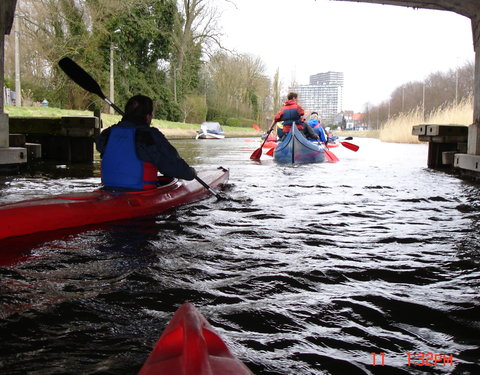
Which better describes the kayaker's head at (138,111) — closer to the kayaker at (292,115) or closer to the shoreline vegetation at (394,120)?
the kayaker at (292,115)

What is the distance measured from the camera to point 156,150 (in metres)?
4.47

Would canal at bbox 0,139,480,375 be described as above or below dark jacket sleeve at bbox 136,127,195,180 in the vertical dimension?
below

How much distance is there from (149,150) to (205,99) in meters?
32.1

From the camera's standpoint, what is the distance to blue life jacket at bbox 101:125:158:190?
4.42 m

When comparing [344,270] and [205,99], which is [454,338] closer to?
[344,270]

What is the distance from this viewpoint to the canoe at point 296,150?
38.2 feet

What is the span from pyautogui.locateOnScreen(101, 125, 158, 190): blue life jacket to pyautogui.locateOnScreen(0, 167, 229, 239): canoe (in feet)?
0.38

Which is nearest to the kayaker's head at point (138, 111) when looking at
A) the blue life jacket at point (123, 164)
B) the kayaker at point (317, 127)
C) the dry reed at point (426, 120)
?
the blue life jacket at point (123, 164)

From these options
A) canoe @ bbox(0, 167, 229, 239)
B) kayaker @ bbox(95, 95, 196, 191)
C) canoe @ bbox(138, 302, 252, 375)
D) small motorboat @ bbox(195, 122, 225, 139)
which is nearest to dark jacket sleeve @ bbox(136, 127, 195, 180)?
kayaker @ bbox(95, 95, 196, 191)

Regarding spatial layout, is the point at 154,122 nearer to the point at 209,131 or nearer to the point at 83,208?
the point at 209,131

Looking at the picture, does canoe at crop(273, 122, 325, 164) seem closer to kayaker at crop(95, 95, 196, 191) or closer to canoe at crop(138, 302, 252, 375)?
kayaker at crop(95, 95, 196, 191)

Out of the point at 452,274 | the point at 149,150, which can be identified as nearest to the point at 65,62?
the point at 149,150
